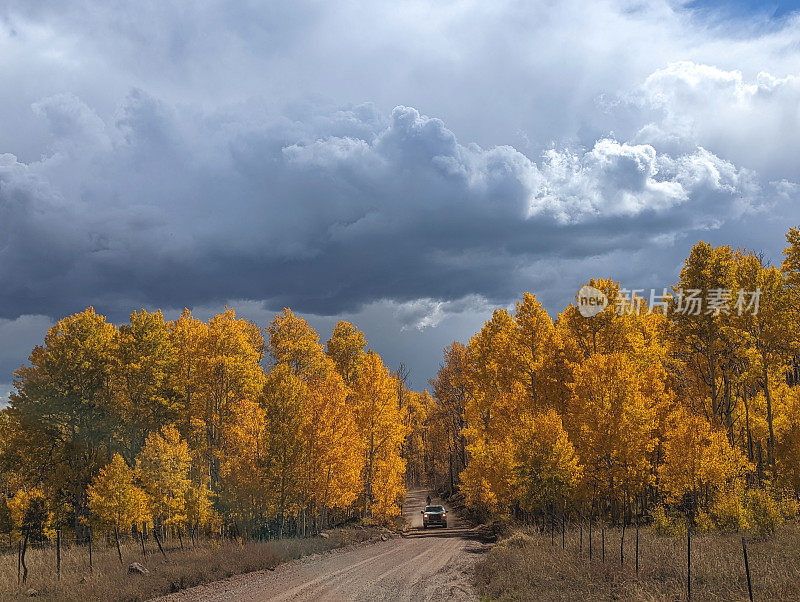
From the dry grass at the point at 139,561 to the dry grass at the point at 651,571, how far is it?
400 inches

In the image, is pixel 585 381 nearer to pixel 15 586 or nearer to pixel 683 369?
pixel 683 369

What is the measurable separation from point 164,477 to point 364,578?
14261 mm

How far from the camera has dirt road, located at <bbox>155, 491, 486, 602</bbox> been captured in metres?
18.0

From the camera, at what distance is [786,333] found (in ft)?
104

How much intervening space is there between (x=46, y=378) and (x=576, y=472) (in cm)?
3114

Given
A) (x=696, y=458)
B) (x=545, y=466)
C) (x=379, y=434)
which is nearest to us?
(x=696, y=458)

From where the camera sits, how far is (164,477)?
2961cm

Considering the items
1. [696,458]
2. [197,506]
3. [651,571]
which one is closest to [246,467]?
[197,506]

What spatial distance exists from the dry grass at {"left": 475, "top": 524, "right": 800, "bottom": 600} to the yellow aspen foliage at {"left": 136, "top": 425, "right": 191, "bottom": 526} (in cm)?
1694

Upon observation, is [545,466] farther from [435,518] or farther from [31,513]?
[31,513]

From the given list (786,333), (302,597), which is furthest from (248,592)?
(786,333)

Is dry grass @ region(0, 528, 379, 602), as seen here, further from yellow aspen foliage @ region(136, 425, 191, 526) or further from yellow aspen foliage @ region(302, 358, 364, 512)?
yellow aspen foliage @ region(302, 358, 364, 512)

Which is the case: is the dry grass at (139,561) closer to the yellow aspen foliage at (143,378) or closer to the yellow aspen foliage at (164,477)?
the yellow aspen foliage at (164,477)

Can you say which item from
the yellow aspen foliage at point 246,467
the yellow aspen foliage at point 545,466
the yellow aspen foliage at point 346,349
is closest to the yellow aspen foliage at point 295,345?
the yellow aspen foliage at point 346,349
